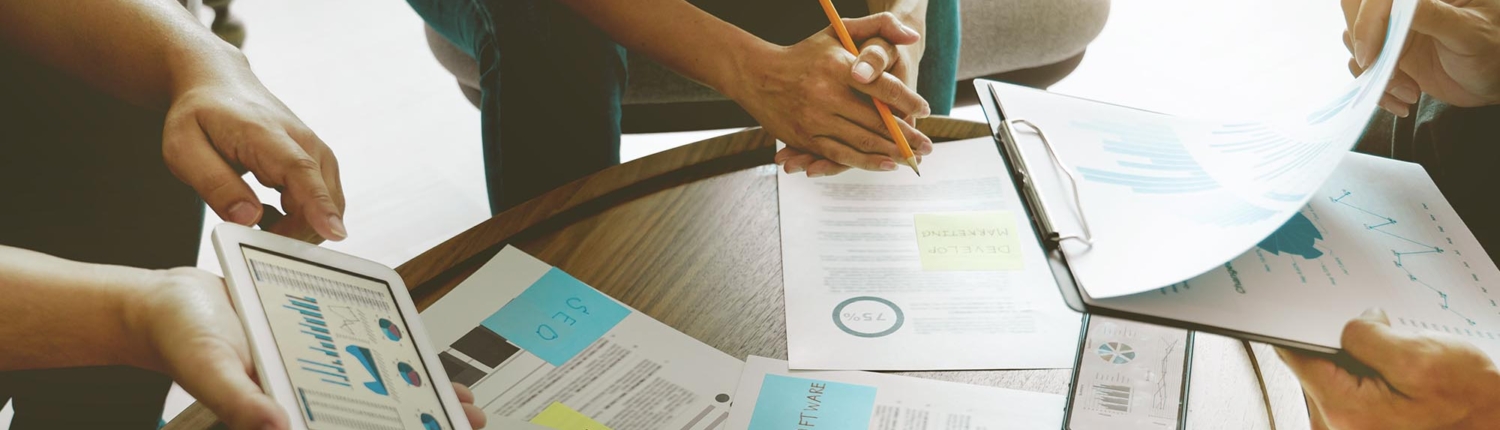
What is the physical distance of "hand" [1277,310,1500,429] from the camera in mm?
542

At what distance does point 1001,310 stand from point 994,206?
147 millimetres

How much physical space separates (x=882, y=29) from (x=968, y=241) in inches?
8.5

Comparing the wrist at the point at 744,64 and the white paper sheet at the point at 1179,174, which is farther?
the wrist at the point at 744,64

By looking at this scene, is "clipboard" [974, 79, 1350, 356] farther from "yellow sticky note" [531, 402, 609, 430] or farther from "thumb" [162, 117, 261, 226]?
"thumb" [162, 117, 261, 226]

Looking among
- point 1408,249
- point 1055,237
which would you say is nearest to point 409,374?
point 1055,237

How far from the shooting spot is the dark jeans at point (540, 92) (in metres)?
1.03

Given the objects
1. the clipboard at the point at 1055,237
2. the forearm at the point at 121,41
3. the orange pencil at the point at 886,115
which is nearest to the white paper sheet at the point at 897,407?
the clipboard at the point at 1055,237

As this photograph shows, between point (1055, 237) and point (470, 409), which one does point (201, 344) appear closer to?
point (470, 409)

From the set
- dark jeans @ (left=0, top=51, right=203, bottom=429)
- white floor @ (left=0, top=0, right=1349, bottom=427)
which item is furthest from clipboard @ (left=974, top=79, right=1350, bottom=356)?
white floor @ (left=0, top=0, right=1349, bottom=427)

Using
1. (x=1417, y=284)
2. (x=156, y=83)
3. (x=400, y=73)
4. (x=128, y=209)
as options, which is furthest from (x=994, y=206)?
(x=400, y=73)

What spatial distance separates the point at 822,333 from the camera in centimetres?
72

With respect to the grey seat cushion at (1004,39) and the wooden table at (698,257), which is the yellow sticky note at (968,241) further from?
the grey seat cushion at (1004,39)

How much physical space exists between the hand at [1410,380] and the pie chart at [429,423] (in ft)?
1.60

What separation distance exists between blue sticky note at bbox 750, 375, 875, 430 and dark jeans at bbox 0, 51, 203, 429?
0.65 m
